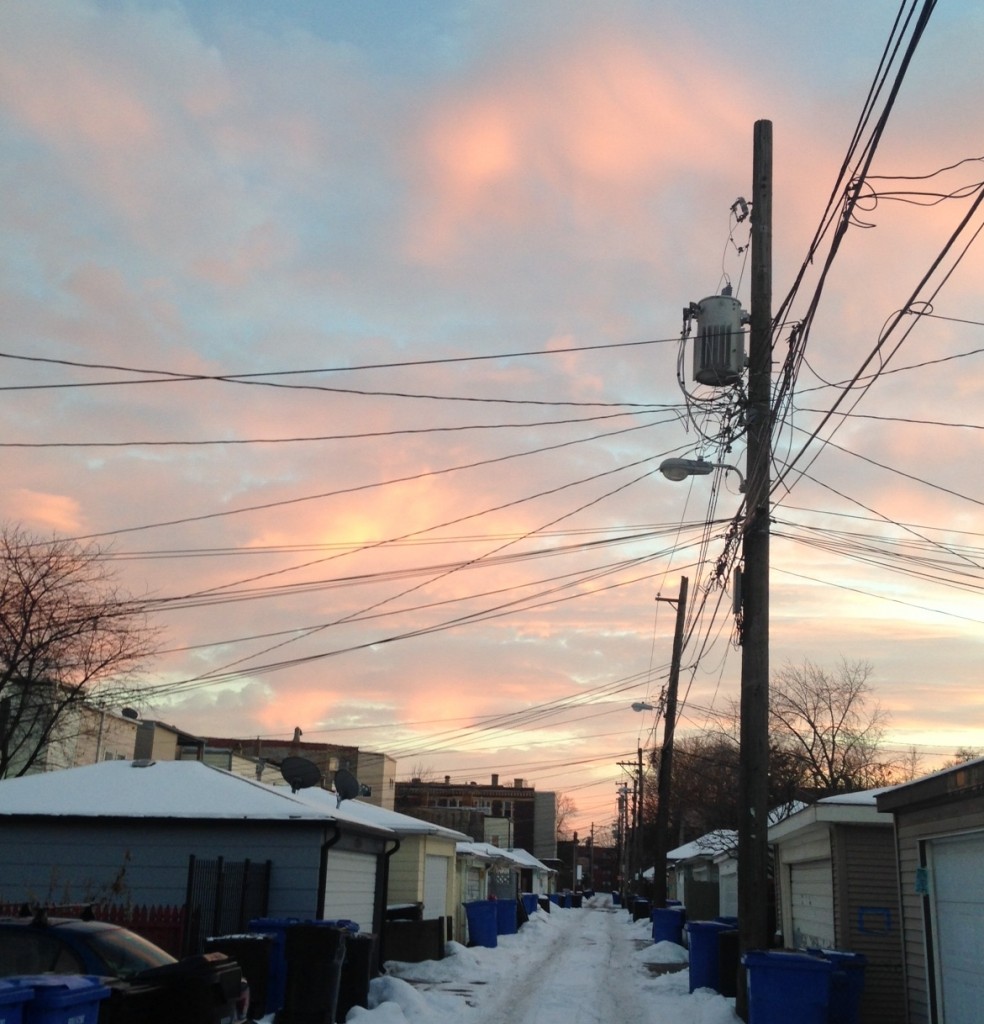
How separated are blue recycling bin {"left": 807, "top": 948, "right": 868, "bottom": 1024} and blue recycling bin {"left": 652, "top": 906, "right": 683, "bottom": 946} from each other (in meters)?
18.1

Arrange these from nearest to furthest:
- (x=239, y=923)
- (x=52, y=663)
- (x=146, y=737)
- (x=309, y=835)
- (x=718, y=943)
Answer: (x=239, y=923) → (x=309, y=835) → (x=718, y=943) → (x=146, y=737) → (x=52, y=663)

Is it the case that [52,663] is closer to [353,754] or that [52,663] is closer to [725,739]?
[725,739]

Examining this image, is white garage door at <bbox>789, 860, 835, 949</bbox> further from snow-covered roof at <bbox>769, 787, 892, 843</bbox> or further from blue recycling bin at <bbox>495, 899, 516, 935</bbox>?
blue recycling bin at <bbox>495, 899, 516, 935</bbox>

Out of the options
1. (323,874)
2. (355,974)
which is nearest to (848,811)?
(355,974)

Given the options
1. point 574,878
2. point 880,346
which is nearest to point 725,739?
point 880,346

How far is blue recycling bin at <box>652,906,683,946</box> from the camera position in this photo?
99.0 feet

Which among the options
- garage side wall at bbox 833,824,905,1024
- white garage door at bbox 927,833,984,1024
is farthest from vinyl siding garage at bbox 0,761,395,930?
white garage door at bbox 927,833,984,1024

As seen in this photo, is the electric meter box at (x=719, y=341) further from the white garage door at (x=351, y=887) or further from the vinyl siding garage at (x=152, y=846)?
the white garage door at (x=351, y=887)

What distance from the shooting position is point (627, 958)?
27172mm

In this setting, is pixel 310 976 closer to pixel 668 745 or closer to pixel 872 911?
pixel 872 911

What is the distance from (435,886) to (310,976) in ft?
52.0

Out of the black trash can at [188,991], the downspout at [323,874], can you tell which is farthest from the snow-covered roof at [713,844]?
the black trash can at [188,991]

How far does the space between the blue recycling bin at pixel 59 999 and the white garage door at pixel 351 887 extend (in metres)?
9.64

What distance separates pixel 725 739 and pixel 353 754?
25839mm
